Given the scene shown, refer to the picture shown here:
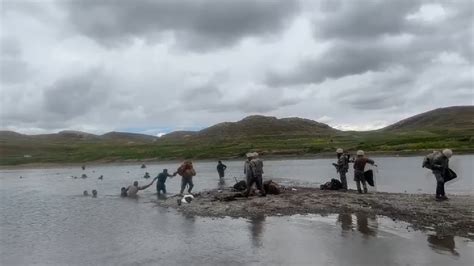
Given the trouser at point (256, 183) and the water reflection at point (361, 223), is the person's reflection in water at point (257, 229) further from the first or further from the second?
the trouser at point (256, 183)

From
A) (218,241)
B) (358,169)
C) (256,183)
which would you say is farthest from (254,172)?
(218,241)

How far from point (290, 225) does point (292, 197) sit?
6865 mm

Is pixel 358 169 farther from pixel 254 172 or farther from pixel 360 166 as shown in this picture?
pixel 254 172

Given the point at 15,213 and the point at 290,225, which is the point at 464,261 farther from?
the point at 15,213

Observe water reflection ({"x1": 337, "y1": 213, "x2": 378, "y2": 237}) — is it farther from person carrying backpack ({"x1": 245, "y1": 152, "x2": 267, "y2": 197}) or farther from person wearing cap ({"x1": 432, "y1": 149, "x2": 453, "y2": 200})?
person carrying backpack ({"x1": 245, "y1": 152, "x2": 267, "y2": 197})

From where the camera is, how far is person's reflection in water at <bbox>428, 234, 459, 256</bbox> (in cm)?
1345

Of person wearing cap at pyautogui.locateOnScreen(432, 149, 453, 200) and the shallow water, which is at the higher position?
person wearing cap at pyautogui.locateOnScreen(432, 149, 453, 200)

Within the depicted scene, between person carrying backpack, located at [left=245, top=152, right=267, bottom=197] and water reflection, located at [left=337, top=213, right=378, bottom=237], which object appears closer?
water reflection, located at [left=337, top=213, right=378, bottom=237]

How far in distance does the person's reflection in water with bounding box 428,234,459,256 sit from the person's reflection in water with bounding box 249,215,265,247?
4.99 metres

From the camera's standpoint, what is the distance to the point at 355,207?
835 inches

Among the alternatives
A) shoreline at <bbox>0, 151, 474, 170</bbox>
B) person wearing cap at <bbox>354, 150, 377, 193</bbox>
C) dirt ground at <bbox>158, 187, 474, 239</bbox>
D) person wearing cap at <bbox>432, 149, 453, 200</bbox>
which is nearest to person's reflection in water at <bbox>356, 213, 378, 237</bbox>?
dirt ground at <bbox>158, 187, 474, 239</bbox>

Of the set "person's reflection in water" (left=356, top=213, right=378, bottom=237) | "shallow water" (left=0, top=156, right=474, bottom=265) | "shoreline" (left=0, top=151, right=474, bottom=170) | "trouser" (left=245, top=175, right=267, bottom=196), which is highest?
"shoreline" (left=0, top=151, right=474, bottom=170)

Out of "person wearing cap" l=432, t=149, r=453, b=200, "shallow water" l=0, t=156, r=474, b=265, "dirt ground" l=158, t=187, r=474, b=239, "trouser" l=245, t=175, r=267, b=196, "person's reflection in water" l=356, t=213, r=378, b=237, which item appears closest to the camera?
"shallow water" l=0, t=156, r=474, b=265

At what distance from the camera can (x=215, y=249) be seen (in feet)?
48.6
